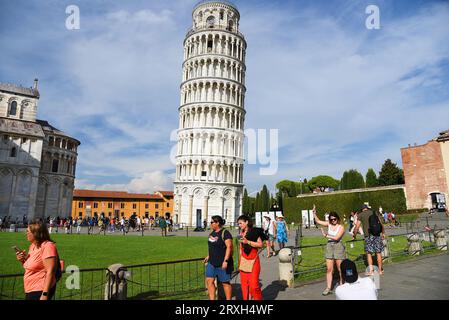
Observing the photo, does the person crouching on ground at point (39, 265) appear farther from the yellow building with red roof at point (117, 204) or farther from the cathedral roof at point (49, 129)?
the yellow building with red roof at point (117, 204)

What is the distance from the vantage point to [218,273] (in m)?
5.75

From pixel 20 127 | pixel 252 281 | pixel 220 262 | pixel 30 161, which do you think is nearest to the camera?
pixel 252 281

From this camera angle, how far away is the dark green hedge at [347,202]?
37.3 meters

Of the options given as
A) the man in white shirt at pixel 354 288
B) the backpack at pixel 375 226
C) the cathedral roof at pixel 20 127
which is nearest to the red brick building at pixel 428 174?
the backpack at pixel 375 226

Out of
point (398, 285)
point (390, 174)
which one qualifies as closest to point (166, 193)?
point (390, 174)

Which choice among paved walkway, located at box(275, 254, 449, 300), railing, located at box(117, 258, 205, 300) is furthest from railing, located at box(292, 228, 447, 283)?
railing, located at box(117, 258, 205, 300)

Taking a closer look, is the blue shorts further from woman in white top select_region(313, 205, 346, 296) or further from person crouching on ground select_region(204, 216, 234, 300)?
woman in white top select_region(313, 205, 346, 296)

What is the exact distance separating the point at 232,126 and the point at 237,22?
21661 millimetres

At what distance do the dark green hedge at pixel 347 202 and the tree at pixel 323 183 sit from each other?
4332cm

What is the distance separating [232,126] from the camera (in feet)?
164

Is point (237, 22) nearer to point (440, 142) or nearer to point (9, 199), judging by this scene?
point (440, 142)

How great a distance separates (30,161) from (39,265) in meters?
50.8

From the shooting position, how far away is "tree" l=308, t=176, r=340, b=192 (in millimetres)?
90625

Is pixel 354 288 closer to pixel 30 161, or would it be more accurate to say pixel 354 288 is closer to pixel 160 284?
pixel 160 284
